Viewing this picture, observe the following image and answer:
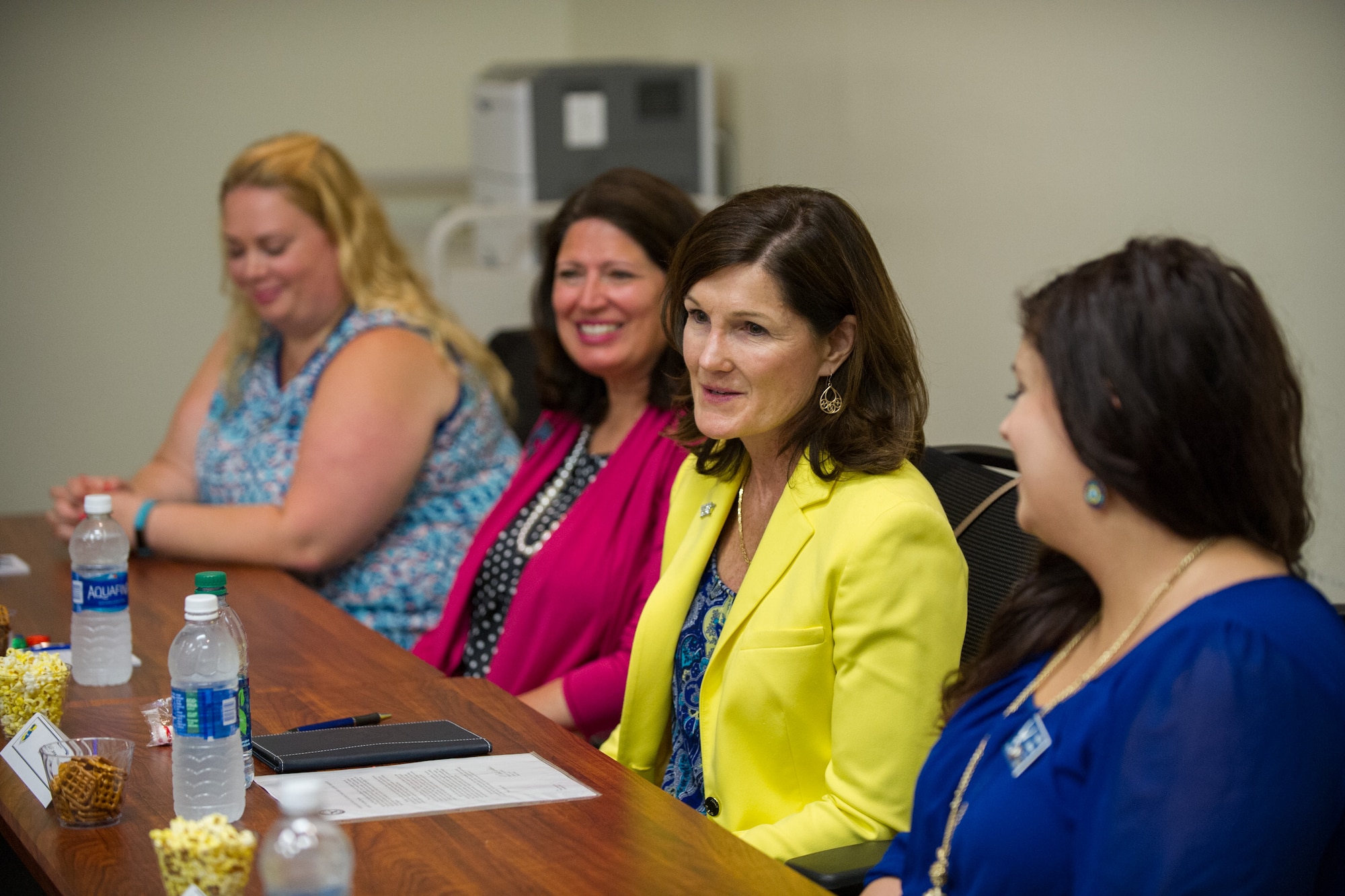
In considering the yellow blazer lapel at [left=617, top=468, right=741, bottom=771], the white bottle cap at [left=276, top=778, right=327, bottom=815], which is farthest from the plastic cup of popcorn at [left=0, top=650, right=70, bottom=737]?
the white bottle cap at [left=276, top=778, right=327, bottom=815]

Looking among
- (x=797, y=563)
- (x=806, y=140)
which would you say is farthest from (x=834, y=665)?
(x=806, y=140)

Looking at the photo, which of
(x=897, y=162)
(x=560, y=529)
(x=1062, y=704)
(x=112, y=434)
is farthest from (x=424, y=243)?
(x=1062, y=704)

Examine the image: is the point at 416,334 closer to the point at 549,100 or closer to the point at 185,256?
the point at 549,100

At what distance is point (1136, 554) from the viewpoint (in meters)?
1.14

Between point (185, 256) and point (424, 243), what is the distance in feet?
2.93

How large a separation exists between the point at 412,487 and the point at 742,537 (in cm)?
109

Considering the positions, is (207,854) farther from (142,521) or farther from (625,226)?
(142,521)

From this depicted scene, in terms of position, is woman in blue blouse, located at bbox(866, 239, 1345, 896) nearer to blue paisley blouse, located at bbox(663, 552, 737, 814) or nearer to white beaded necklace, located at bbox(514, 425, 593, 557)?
blue paisley blouse, located at bbox(663, 552, 737, 814)

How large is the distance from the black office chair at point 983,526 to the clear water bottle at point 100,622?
3.66 ft

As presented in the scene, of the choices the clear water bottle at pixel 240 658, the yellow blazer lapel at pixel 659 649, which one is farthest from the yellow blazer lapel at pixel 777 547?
the clear water bottle at pixel 240 658

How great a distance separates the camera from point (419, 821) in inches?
53.8

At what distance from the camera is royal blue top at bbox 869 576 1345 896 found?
1016mm

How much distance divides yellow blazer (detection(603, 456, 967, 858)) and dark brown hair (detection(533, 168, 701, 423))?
689mm

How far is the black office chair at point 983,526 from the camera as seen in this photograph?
1.81m
